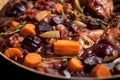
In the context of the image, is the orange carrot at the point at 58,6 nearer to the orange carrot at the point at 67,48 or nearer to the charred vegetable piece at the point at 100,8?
the charred vegetable piece at the point at 100,8

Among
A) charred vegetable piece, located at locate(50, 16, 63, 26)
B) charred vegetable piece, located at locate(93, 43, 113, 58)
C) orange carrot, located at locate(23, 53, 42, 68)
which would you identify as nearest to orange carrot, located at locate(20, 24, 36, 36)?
charred vegetable piece, located at locate(50, 16, 63, 26)

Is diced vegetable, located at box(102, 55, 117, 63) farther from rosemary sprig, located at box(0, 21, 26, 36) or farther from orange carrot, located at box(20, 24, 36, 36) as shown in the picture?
rosemary sprig, located at box(0, 21, 26, 36)

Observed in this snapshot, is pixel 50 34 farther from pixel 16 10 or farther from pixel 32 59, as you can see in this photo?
pixel 16 10

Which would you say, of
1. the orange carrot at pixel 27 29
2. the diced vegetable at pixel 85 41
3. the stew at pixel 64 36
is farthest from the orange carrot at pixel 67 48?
the orange carrot at pixel 27 29

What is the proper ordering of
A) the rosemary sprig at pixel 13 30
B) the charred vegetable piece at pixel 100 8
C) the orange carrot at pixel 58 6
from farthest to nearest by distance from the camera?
the orange carrot at pixel 58 6 < the charred vegetable piece at pixel 100 8 < the rosemary sprig at pixel 13 30

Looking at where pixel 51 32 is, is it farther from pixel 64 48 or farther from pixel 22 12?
pixel 22 12

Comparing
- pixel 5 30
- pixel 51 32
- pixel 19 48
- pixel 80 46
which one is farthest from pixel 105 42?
pixel 5 30
